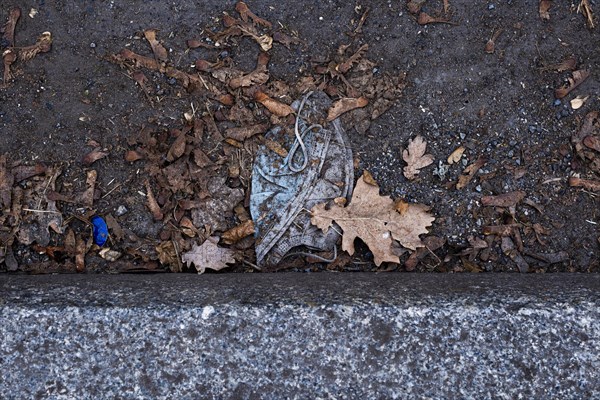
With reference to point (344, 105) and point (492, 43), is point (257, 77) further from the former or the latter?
point (492, 43)

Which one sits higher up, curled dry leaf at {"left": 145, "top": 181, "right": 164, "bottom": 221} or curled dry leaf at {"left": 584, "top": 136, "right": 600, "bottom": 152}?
curled dry leaf at {"left": 584, "top": 136, "right": 600, "bottom": 152}

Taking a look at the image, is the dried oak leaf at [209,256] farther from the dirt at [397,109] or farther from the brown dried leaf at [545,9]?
the brown dried leaf at [545,9]

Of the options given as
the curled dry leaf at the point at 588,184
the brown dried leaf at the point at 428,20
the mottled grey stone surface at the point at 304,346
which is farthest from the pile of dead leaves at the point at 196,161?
the curled dry leaf at the point at 588,184

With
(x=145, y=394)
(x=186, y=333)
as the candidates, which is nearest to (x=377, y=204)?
(x=186, y=333)

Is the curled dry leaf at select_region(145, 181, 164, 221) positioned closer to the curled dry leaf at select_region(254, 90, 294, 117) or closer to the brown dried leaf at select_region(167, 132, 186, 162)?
the brown dried leaf at select_region(167, 132, 186, 162)

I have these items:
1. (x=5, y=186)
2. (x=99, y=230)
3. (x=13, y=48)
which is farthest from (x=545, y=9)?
(x=5, y=186)

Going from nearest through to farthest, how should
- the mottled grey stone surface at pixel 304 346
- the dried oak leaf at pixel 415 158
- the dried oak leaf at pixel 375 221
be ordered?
the mottled grey stone surface at pixel 304 346 → the dried oak leaf at pixel 375 221 → the dried oak leaf at pixel 415 158

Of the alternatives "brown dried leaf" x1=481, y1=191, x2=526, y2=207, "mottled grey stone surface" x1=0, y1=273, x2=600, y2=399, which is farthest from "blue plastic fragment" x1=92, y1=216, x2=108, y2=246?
"brown dried leaf" x1=481, y1=191, x2=526, y2=207
